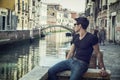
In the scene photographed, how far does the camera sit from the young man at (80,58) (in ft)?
17.3

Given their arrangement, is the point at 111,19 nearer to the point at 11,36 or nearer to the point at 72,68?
the point at 11,36

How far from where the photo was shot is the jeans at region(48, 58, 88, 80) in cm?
523

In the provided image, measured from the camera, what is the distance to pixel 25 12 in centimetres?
5834

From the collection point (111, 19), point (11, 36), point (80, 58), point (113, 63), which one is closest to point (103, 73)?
point (80, 58)

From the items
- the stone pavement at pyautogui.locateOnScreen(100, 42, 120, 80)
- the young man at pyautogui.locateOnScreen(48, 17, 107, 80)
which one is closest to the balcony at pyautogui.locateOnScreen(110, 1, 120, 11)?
the stone pavement at pyautogui.locateOnScreen(100, 42, 120, 80)

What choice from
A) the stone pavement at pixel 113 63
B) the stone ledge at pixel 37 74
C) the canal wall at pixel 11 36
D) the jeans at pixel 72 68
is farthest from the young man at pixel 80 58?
the canal wall at pixel 11 36

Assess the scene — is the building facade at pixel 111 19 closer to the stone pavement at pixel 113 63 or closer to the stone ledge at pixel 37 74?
the stone pavement at pixel 113 63

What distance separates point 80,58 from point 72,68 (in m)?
0.25

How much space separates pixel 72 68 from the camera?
17.4 ft

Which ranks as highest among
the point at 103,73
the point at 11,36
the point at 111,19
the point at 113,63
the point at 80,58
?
the point at 111,19

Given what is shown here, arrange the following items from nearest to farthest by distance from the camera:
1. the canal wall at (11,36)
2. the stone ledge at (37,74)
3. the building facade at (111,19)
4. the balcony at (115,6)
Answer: the stone ledge at (37,74) → the balcony at (115,6) → the building facade at (111,19) → the canal wall at (11,36)

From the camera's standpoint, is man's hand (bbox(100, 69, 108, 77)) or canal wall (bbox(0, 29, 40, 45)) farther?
canal wall (bbox(0, 29, 40, 45))

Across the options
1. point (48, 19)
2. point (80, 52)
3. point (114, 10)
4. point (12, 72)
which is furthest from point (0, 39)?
point (48, 19)

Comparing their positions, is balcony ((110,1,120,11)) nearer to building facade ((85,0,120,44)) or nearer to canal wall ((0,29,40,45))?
building facade ((85,0,120,44))
